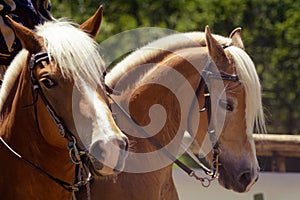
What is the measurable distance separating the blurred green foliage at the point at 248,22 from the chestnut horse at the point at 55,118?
6.60 m

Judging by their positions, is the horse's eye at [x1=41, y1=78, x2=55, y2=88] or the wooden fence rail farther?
the wooden fence rail

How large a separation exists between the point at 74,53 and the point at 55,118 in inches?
12.8

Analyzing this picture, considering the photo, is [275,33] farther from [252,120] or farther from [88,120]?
[88,120]

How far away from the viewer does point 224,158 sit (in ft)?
15.7

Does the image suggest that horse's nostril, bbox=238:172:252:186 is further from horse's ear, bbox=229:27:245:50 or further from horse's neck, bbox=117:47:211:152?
horse's ear, bbox=229:27:245:50

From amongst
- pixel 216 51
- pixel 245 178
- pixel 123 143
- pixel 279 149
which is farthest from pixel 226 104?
pixel 279 149

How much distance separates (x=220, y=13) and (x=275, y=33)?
80 cm

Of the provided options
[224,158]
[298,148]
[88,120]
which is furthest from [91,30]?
[298,148]

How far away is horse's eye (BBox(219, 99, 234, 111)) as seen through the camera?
4707mm

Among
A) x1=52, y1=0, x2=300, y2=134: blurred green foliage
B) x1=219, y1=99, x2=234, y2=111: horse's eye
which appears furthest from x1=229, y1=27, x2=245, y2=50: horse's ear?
x1=52, y1=0, x2=300, y2=134: blurred green foliage

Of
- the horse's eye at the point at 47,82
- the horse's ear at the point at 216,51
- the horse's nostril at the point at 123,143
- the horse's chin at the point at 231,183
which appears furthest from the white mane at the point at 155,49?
the horse's nostril at the point at 123,143

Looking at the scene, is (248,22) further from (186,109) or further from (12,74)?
(12,74)

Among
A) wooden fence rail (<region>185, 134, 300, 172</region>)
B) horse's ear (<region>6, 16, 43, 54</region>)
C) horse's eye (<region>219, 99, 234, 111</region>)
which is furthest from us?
wooden fence rail (<region>185, 134, 300, 172</region>)

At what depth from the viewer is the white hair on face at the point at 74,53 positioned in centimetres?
371
